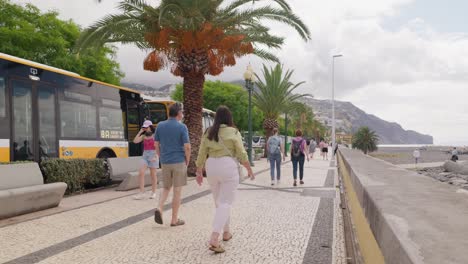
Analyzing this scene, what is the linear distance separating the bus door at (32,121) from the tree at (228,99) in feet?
150

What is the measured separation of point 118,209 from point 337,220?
→ 13.6 feet

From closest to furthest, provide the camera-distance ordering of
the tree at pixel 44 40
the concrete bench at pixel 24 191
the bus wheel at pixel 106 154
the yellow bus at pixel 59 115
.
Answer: the concrete bench at pixel 24 191 → the yellow bus at pixel 59 115 → the bus wheel at pixel 106 154 → the tree at pixel 44 40

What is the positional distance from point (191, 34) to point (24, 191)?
860 centimetres

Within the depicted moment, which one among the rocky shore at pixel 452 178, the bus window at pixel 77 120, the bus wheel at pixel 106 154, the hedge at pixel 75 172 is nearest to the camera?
the hedge at pixel 75 172

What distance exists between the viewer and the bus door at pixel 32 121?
33.7 ft

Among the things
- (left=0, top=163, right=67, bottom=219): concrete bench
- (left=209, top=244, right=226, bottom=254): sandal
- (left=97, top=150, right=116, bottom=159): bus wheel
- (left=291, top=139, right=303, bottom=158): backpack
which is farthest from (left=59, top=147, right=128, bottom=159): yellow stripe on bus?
(left=209, top=244, right=226, bottom=254): sandal

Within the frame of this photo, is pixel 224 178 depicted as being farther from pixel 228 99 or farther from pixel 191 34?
pixel 228 99

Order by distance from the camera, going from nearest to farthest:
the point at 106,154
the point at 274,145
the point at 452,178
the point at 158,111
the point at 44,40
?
the point at 274,145 → the point at 106,154 → the point at 158,111 → the point at 452,178 → the point at 44,40

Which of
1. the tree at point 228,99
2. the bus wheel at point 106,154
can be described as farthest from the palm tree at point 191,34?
the tree at point 228,99

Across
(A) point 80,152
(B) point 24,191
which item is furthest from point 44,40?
(B) point 24,191

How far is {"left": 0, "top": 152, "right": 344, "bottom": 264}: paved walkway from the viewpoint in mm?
4918

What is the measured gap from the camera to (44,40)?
30.6 m

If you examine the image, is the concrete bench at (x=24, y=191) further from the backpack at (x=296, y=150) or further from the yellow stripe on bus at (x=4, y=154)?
the backpack at (x=296, y=150)

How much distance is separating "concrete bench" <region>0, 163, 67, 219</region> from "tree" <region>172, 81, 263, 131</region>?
4894cm
